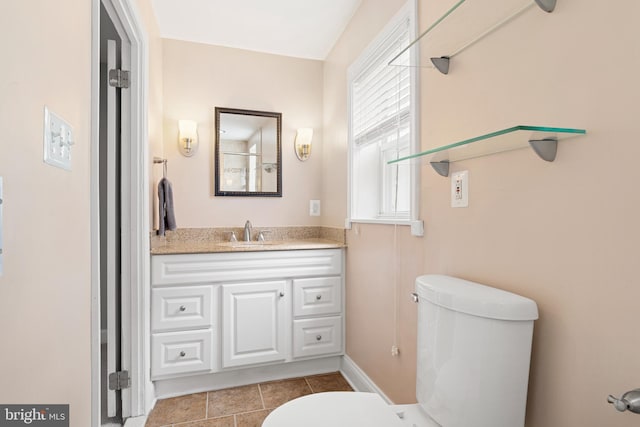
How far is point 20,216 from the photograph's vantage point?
646mm

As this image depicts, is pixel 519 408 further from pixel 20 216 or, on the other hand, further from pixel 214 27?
pixel 214 27

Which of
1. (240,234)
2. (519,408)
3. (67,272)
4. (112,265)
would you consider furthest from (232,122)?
(519,408)

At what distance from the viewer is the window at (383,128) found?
1584mm

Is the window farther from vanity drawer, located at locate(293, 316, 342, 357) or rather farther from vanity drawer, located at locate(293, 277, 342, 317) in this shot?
vanity drawer, located at locate(293, 316, 342, 357)

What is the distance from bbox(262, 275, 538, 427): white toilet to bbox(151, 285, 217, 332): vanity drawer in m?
1.16

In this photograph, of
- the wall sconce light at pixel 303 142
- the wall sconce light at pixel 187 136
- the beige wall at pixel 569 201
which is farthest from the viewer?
the wall sconce light at pixel 303 142

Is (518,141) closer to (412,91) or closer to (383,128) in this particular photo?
(412,91)

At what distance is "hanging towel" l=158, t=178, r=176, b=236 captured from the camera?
6.92 ft

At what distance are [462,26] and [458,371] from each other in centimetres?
114

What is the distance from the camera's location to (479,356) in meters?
0.89

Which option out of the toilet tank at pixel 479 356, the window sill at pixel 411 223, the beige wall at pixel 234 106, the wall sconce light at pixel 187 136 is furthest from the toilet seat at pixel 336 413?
the wall sconce light at pixel 187 136

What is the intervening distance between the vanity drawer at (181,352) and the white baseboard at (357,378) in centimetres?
88

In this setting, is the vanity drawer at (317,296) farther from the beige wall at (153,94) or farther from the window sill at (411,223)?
the beige wall at (153,94)

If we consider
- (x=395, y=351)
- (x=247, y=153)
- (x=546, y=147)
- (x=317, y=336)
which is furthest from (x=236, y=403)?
(x=546, y=147)
